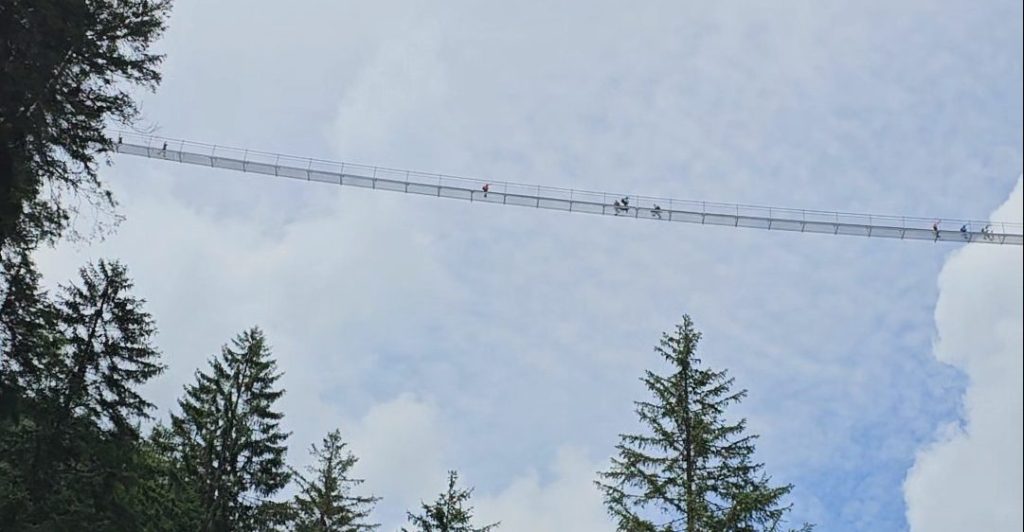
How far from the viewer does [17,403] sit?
14.2 m

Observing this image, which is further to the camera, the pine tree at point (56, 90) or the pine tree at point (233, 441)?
the pine tree at point (233, 441)

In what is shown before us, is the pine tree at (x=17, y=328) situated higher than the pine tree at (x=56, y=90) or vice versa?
the pine tree at (x=56, y=90)

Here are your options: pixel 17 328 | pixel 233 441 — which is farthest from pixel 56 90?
pixel 233 441

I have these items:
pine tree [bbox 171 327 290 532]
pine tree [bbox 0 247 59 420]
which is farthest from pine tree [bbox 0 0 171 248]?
pine tree [bbox 171 327 290 532]

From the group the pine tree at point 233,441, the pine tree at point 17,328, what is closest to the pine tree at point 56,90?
the pine tree at point 17,328

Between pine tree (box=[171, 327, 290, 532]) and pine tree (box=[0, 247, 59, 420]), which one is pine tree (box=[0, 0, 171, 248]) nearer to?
pine tree (box=[0, 247, 59, 420])

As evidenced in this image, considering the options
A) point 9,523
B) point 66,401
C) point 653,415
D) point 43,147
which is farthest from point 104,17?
point 653,415

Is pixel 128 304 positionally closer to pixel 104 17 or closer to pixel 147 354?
pixel 147 354

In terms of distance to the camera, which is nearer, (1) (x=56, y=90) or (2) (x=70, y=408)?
(1) (x=56, y=90)

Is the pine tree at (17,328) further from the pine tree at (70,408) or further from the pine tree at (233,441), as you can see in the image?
the pine tree at (233,441)

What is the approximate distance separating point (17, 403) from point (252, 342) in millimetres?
16028

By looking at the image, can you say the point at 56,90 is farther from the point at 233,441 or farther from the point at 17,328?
the point at 233,441

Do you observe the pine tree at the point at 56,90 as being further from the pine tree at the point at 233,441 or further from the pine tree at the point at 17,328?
the pine tree at the point at 233,441

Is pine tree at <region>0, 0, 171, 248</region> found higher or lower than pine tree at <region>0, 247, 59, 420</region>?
higher
